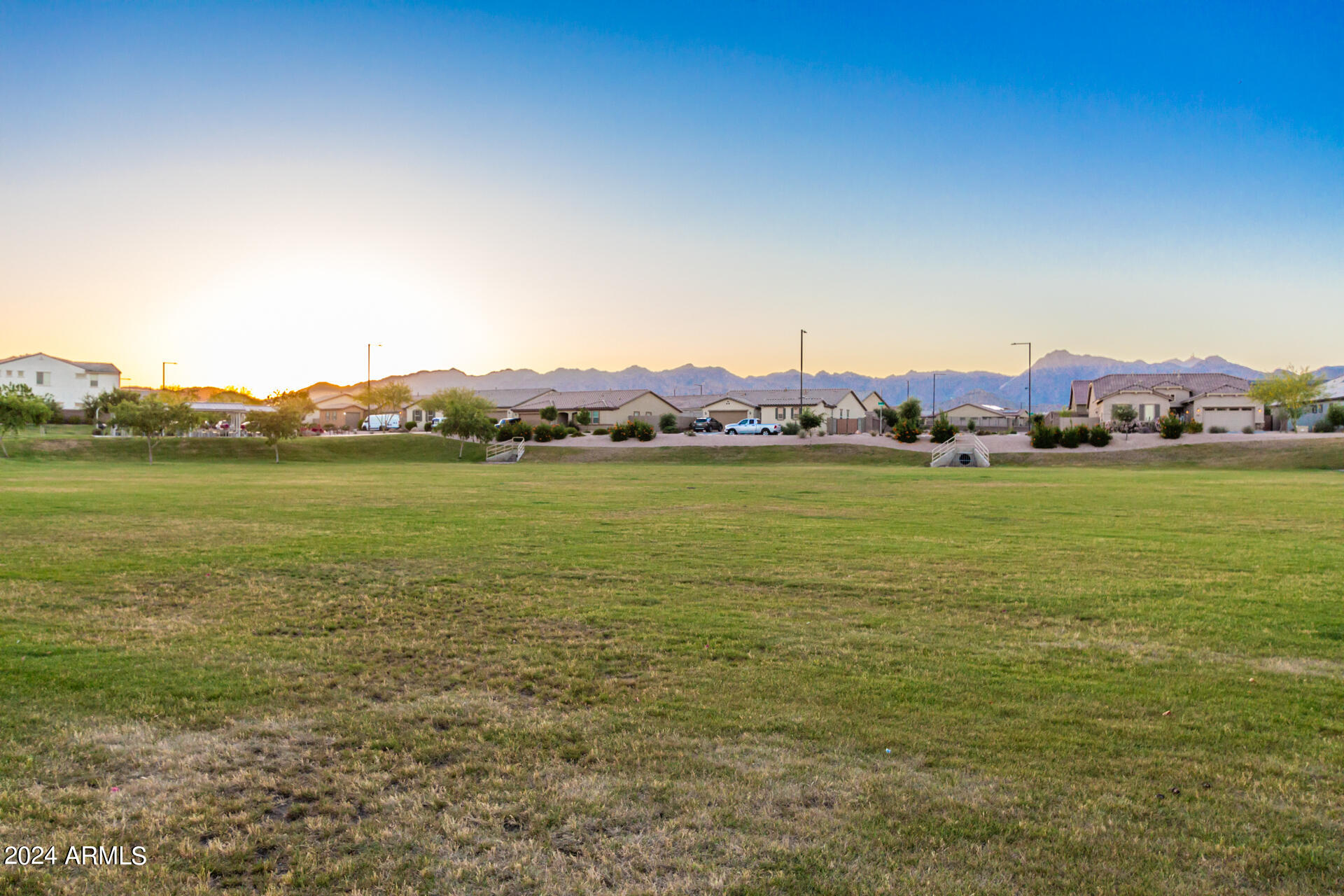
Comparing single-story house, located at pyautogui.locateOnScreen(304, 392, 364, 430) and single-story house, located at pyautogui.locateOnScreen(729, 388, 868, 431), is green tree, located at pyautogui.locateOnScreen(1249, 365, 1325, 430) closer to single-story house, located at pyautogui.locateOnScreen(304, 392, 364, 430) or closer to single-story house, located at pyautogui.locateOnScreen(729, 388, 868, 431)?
single-story house, located at pyautogui.locateOnScreen(729, 388, 868, 431)

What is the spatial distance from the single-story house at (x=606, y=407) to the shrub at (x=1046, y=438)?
49.0 meters

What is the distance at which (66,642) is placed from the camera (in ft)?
28.8

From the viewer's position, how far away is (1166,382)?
95.9 metres

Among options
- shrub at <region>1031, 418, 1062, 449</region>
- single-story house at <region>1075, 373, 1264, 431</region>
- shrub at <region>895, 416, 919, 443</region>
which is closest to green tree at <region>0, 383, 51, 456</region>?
shrub at <region>895, 416, 919, 443</region>

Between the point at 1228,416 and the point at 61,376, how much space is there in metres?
145

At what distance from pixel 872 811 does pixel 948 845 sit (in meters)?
0.50

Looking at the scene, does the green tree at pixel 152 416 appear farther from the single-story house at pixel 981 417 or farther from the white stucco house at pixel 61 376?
the single-story house at pixel 981 417

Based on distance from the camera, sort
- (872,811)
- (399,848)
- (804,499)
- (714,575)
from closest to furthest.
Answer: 1. (399,848)
2. (872,811)
3. (714,575)
4. (804,499)

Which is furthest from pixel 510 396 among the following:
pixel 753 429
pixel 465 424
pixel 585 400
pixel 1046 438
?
pixel 1046 438

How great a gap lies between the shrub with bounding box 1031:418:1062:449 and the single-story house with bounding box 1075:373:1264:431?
67.3ft

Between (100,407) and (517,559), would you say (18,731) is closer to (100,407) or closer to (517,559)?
(517,559)

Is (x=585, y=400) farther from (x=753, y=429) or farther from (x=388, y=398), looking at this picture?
(x=388, y=398)

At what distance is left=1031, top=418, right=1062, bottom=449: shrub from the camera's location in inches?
2442

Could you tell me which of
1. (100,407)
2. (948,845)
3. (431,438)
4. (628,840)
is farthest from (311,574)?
(100,407)
